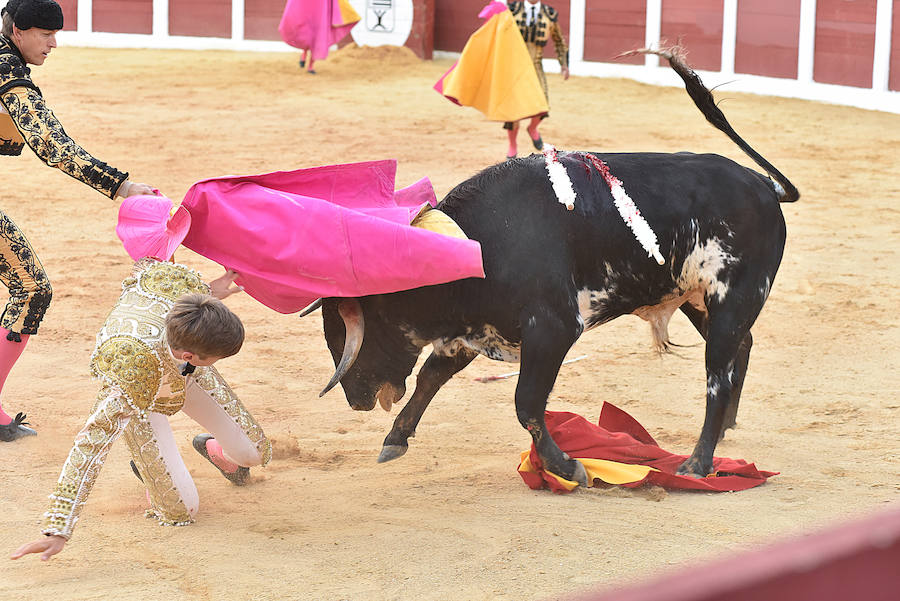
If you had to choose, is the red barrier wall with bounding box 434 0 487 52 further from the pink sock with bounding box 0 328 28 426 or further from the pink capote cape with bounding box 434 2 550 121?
the pink sock with bounding box 0 328 28 426

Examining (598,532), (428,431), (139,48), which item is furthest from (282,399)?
(139,48)

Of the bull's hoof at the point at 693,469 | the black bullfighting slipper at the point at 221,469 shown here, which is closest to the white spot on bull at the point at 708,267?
the bull's hoof at the point at 693,469

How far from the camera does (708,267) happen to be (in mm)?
3135

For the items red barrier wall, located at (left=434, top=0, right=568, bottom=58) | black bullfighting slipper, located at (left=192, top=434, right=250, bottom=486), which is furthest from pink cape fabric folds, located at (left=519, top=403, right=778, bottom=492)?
red barrier wall, located at (left=434, top=0, right=568, bottom=58)

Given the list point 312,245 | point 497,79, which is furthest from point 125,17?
point 312,245

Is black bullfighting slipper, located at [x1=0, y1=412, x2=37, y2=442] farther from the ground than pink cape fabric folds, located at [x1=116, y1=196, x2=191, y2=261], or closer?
closer

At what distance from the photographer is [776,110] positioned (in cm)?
1065

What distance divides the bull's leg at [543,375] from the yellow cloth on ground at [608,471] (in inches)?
1.1

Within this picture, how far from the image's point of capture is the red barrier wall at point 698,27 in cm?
1182

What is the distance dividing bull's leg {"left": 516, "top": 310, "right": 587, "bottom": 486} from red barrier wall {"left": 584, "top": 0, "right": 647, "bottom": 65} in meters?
9.99

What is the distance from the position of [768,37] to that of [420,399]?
917 centimetres

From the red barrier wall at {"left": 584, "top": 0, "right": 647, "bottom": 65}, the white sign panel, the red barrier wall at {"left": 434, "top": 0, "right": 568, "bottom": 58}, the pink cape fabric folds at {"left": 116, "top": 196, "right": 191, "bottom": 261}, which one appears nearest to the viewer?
the pink cape fabric folds at {"left": 116, "top": 196, "right": 191, "bottom": 261}

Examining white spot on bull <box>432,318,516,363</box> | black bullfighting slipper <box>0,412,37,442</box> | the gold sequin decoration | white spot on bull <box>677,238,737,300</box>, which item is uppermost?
white spot on bull <box>677,238,737,300</box>

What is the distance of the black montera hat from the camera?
9.95ft
